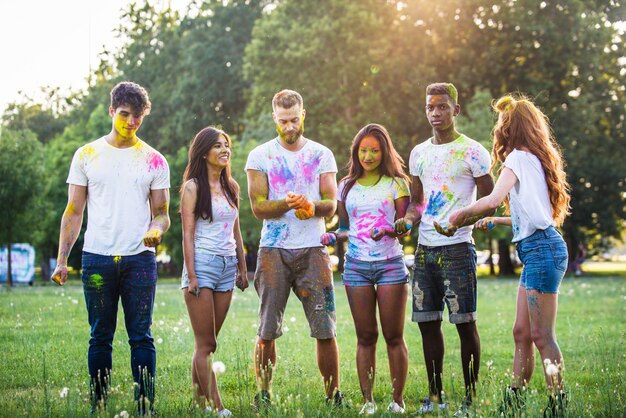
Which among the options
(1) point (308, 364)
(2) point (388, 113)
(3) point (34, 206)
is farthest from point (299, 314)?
(2) point (388, 113)

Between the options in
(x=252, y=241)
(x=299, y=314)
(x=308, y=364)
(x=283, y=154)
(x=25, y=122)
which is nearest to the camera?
(x=283, y=154)

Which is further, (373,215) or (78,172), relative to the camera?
(373,215)

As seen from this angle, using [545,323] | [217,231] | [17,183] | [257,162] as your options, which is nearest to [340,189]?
[257,162]

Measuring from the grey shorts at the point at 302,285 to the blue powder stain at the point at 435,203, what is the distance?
92 cm

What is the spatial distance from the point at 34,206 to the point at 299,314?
16268mm

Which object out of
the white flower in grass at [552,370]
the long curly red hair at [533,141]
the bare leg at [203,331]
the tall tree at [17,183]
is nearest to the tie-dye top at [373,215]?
the long curly red hair at [533,141]

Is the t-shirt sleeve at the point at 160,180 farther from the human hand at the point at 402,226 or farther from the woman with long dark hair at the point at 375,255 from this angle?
the human hand at the point at 402,226

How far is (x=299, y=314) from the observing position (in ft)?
56.0

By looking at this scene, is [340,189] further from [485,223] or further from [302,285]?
[485,223]

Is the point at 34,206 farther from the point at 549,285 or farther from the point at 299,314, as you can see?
the point at 549,285

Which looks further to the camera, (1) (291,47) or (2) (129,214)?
(1) (291,47)

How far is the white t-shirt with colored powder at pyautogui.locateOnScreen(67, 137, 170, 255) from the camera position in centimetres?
605

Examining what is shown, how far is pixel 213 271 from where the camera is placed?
6.29 meters

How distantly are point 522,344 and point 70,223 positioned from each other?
3577 mm
